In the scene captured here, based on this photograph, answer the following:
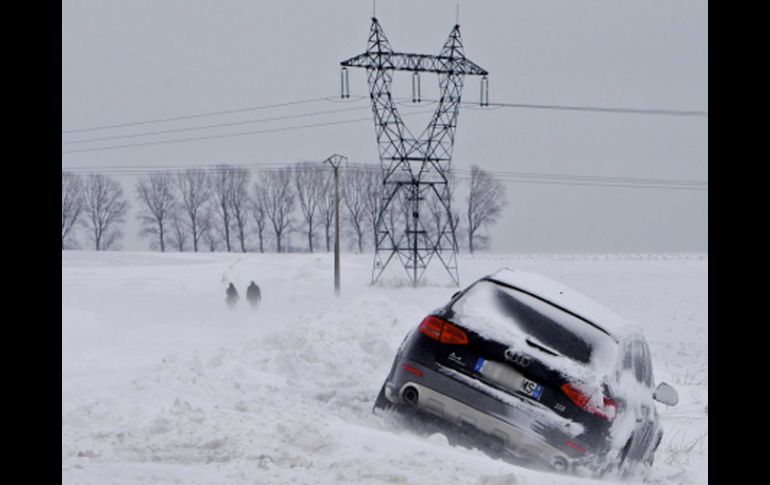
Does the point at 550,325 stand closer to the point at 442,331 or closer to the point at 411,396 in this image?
the point at 442,331

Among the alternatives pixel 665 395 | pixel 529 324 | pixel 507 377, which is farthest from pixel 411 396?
pixel 665 395

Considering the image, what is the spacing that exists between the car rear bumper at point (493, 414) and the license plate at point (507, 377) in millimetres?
84

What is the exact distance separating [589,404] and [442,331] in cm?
127

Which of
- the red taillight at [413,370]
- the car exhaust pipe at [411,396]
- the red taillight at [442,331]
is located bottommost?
the car exhaust pipe at [411,396]

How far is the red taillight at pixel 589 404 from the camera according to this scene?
19.2 feet

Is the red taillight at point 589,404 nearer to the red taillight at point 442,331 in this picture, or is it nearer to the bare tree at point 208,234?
the red taillight at point 442,331

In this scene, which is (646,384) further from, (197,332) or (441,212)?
(441,212)

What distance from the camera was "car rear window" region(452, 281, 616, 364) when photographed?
241 inches

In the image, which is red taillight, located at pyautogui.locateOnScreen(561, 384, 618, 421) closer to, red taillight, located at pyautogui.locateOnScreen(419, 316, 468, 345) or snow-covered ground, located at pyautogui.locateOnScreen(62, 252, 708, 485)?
snow-covered ground, located at pyautogui.locateOnScreen(62, 252, 708, 485)

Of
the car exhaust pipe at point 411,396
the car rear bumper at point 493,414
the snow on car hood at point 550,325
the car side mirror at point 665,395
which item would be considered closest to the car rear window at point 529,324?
the snow on car hood at point 550,325

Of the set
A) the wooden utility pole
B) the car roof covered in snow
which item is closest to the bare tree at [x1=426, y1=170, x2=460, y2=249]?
the wooden utility pole
